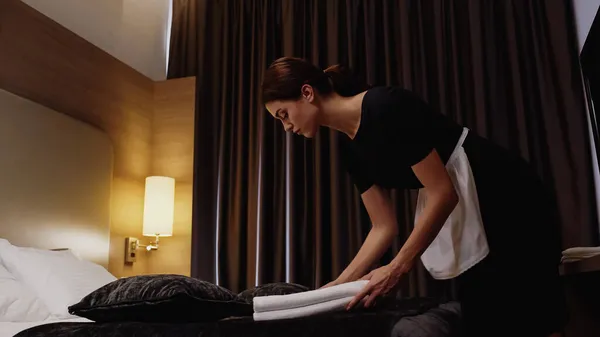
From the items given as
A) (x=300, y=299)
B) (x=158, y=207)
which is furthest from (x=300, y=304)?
(x=158, y=207)

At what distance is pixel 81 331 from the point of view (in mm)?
1069

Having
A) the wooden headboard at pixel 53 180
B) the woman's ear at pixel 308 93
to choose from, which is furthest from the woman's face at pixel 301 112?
the wooden headboard at pixel 53 180

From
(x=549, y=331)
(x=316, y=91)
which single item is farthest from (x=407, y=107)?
(x=549, y=331)

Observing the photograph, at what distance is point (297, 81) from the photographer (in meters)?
1.37

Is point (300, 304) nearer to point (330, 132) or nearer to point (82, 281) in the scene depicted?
point (82, 281)

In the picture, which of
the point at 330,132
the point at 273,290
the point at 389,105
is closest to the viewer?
the point at 389,105

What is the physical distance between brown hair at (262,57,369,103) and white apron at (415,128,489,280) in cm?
32

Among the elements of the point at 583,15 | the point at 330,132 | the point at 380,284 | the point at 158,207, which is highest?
the point at 583,15

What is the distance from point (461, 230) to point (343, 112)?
1.29ft

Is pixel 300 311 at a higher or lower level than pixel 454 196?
lower

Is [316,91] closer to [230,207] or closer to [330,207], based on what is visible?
[330,207]

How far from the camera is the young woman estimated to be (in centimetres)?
120

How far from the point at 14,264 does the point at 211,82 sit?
185 cm

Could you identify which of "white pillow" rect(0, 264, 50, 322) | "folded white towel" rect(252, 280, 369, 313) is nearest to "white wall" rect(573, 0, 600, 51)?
"folded white towel" rect(252, 280, 369, 313)
